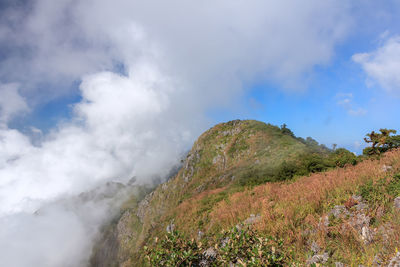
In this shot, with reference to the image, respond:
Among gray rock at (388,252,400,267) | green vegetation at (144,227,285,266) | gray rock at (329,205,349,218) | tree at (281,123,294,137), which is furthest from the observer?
tree at (281,123,294,137)

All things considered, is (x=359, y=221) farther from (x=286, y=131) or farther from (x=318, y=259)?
(x=286, y=131)

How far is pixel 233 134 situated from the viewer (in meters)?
49.0

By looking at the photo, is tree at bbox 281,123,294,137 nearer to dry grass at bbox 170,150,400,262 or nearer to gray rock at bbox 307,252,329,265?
dry grass at bbox 170,150,400,262

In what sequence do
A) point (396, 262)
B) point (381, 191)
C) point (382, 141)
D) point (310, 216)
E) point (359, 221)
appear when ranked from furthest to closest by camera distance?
point (382, 141) < point (310, 216) < point (381, 191) < point (359, 221) < point (396, 262)

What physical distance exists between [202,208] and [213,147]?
35709 mm

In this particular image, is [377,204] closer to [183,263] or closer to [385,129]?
[183,263]

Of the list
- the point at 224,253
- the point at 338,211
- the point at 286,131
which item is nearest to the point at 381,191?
the point at 338,211

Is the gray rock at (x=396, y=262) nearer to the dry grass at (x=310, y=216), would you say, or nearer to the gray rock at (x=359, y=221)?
the dry grass at (x=310, y=216)

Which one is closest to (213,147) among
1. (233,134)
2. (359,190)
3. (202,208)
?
(233,134)

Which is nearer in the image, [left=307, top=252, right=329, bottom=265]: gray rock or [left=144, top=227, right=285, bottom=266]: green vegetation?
[left=144, top=227, right=285, bottom=266]: green vegetation

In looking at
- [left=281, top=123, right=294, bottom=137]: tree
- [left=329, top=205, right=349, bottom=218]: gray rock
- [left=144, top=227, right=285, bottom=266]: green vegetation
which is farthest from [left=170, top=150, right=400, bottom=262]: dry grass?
[left=281, top=123, right=294, bottom=137]: tree

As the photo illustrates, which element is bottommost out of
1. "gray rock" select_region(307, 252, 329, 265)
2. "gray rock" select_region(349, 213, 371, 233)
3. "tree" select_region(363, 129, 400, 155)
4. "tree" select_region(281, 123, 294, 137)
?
"gray rock" select_region(307, 252, 329, 265)

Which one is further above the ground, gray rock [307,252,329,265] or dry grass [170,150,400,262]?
dry grass [170,150,400,262]

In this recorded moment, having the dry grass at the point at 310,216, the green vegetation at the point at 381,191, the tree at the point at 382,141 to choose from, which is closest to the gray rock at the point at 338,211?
the dry grass at the point at 310,216
